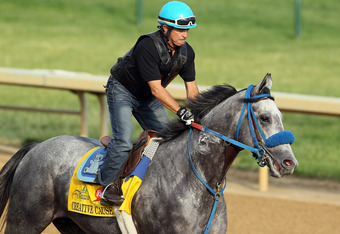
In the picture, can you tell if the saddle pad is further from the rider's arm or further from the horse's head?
the horse's head

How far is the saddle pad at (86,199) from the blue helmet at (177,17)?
1278 mm

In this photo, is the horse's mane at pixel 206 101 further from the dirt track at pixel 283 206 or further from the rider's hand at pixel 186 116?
the dirt track at pixel 283 206

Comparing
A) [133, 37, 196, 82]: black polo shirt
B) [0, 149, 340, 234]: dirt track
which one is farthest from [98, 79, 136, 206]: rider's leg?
[0, 149, 340, 234]: dirt track

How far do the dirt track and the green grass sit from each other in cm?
57

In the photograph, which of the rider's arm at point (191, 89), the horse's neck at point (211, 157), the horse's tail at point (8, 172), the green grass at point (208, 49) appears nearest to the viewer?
the horse's neck at point (211, 157)

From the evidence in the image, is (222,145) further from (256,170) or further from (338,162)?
(338,162)

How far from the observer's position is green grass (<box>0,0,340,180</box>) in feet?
38.4

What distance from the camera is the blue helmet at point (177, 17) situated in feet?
15.9

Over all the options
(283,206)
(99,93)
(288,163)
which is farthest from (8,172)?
(283,206)

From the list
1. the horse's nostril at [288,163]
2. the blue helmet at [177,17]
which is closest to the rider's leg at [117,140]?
the blue helmet at [177,17]

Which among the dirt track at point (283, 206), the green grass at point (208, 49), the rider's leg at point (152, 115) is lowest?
the green grass at point (208, 49)

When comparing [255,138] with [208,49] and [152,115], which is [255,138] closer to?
[152,115]

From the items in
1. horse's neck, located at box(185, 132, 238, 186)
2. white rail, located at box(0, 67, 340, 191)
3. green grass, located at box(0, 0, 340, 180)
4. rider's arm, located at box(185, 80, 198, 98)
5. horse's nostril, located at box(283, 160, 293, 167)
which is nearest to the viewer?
horse's nostril, located at box(283, 160, 293, 167)

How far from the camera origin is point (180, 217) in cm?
467
